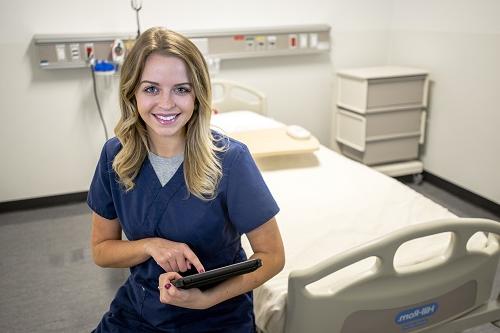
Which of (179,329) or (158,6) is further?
(158,6)

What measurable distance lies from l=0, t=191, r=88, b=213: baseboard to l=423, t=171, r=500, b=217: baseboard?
8.94ft

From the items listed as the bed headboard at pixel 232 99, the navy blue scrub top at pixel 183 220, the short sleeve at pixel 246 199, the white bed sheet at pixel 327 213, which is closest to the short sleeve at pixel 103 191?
the navy blue scrub top at pixel 183 220

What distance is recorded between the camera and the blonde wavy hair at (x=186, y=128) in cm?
122

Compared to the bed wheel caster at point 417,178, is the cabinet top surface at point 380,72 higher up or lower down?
higher up

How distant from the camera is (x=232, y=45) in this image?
3.62 m

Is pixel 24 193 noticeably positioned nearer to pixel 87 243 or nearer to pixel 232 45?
pixel 87 243

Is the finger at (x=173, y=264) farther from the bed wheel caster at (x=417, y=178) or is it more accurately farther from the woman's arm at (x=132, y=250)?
the bed wheel caster at (x=417, y=178)

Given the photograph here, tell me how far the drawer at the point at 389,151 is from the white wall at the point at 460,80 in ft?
0.48

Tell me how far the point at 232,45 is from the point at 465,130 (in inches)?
70.8

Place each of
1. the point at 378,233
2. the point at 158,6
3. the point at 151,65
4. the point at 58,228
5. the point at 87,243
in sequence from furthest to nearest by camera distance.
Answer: the point at 158,6 < the point at 58,228 < the point at 87,243 < the point at 378,233 < the point at 151,65

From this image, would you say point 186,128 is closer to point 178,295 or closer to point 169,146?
point 169,146

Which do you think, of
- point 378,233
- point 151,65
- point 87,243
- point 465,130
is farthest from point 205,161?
point 465,130

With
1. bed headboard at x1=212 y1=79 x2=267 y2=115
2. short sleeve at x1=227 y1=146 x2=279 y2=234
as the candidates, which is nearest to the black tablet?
short sleeve at x1=227 y1=146 x2=279 y2=234

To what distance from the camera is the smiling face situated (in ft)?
3.99
